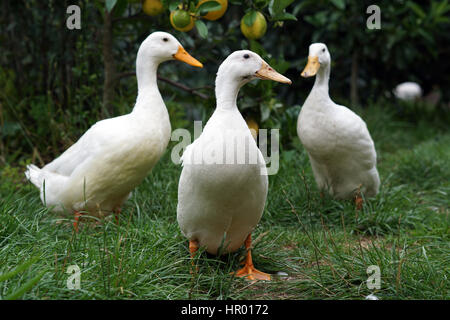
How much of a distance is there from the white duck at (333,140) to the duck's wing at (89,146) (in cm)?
137

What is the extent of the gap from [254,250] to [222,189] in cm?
→ 73

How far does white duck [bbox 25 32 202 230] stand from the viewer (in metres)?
3.38

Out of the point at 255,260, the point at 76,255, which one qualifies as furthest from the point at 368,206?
the point at 76,255

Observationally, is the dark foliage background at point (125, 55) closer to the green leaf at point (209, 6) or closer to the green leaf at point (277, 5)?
the green leaf at point (277, 5)

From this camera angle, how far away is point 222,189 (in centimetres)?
249

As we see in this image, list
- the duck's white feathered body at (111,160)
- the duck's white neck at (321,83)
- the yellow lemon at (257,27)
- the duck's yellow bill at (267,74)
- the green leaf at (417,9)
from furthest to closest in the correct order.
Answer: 1. the green leaf at (417,9)
2. the duck's white neck at (321,83)
3. the yellow lemon at (257,27)
4. the duck's white feathered body at (111,160)
5. the duck's yellow bill at (267,74)

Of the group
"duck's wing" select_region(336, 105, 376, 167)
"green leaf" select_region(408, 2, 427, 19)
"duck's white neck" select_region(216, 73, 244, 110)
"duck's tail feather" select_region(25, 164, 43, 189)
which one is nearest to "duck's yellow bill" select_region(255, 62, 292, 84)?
"duck's white neck" select_region(216, 73, 244, 110)

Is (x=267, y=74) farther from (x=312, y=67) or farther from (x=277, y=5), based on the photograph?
A: (x=312, y=67)

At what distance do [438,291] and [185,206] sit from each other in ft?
4.21

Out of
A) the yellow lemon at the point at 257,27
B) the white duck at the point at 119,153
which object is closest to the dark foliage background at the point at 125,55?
the yellow lemon at the point at 257,27

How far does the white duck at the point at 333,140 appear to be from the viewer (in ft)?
12.3

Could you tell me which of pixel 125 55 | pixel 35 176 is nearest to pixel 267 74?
pixel 35 176
